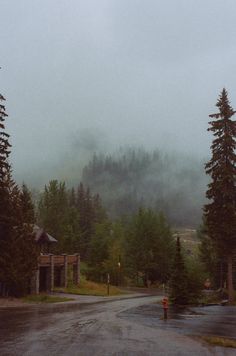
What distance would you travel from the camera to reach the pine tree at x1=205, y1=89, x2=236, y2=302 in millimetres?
37531

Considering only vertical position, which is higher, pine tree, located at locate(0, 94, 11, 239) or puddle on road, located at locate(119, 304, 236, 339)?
pine tree, located at locate(0, 94, 11, 239)

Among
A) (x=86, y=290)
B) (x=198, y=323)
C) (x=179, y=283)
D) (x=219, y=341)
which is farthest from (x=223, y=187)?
(x=86, y=290)

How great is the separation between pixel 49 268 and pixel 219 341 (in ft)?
134

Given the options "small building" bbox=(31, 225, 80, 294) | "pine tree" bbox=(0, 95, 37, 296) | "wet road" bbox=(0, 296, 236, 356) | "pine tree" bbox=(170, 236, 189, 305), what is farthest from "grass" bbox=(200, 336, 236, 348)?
"small building" bbox=(31, 225, 80, 294)

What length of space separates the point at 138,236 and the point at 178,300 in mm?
56666

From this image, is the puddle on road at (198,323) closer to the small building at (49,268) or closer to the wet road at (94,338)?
the wet road at (94,338)

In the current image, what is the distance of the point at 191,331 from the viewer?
1947 centimetres

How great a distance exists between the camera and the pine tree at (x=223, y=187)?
3753 centimetres

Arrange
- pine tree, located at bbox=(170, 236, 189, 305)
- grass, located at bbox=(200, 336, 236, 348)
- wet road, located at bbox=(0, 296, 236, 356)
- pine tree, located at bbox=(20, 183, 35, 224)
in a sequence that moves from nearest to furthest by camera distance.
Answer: wet road, located at bbox=(0, 296, 236, 356) < grass, located at bbox=(200, 336, 236, 348) < pine tree, located at bbox=(170, 236, 189, 305) < pine tree, located at bbox=(20, 183, 35, 224)

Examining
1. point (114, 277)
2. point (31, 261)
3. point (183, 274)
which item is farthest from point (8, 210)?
point (114, 277)

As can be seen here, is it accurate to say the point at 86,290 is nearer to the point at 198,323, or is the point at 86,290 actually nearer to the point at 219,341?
the point at 198,323

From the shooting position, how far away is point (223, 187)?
124 feet

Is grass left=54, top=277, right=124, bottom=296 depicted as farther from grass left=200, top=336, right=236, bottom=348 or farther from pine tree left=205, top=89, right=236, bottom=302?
grass left=200, top=336, right=236, bottom=348

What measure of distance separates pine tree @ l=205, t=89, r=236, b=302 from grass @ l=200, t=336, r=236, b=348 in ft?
67.9
